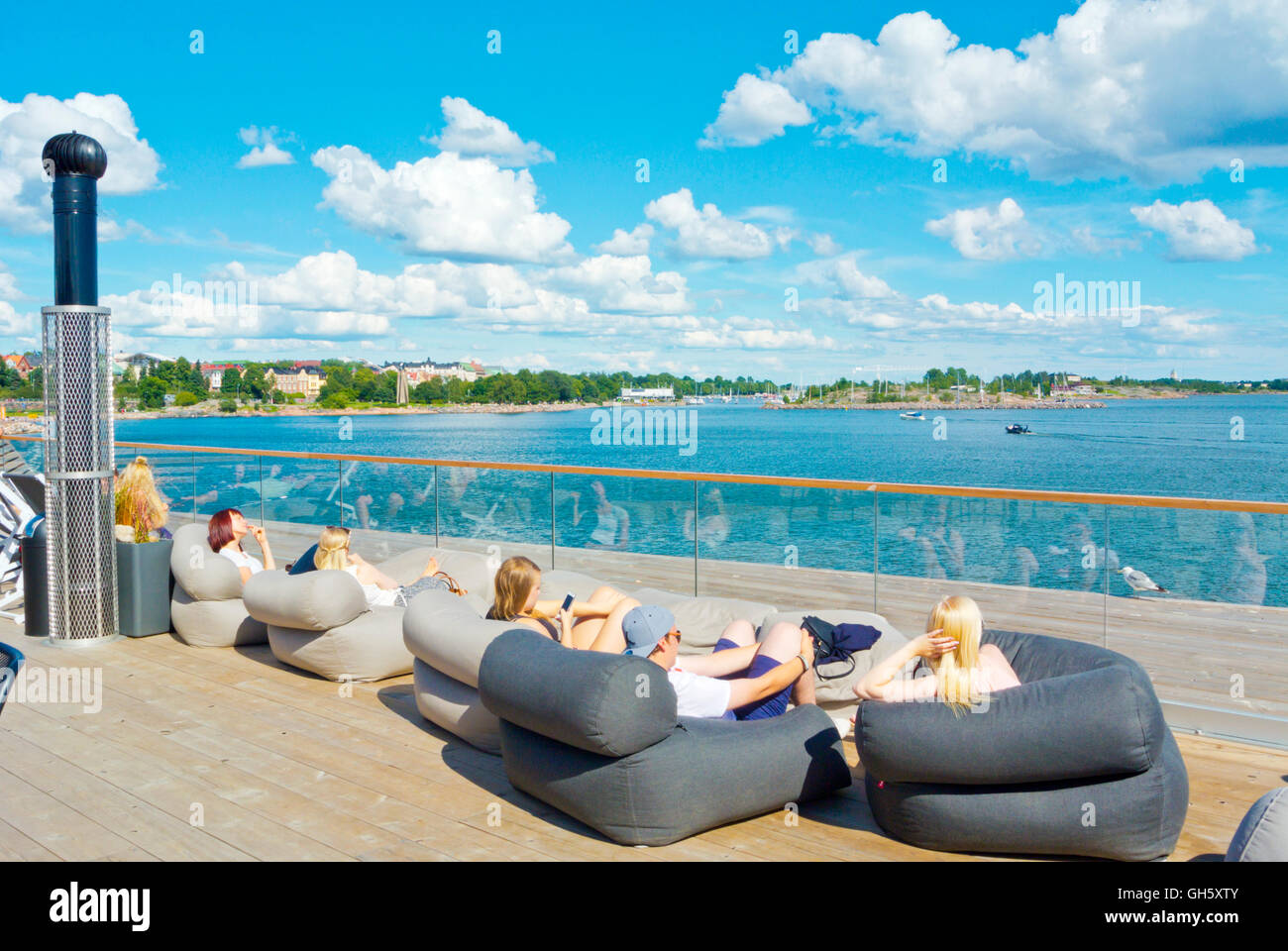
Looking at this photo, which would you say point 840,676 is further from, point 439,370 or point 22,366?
point 439,370

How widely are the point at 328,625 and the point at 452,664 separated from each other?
4.29ft

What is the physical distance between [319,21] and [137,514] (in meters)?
10.1

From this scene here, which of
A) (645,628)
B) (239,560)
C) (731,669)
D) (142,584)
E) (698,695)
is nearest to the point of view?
(698,695)

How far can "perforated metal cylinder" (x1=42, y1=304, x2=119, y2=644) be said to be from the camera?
565 cm

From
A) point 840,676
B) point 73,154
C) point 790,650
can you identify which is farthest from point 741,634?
point 73,154

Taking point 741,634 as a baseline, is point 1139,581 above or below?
above

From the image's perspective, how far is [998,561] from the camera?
16.9 feet

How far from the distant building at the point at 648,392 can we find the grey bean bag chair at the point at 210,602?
9135cm

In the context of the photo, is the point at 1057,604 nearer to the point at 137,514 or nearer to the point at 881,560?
the point at 881,560

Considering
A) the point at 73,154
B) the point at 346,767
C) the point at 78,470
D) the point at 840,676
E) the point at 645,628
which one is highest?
the point at 73,154

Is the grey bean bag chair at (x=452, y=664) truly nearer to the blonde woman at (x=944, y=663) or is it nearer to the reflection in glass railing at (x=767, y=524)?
the blonde woman at (x=944, y=663)

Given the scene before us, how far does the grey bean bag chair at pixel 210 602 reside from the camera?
5.68 meters

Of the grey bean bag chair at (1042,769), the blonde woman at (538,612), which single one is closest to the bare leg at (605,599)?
the blonde woman at (538,612)
